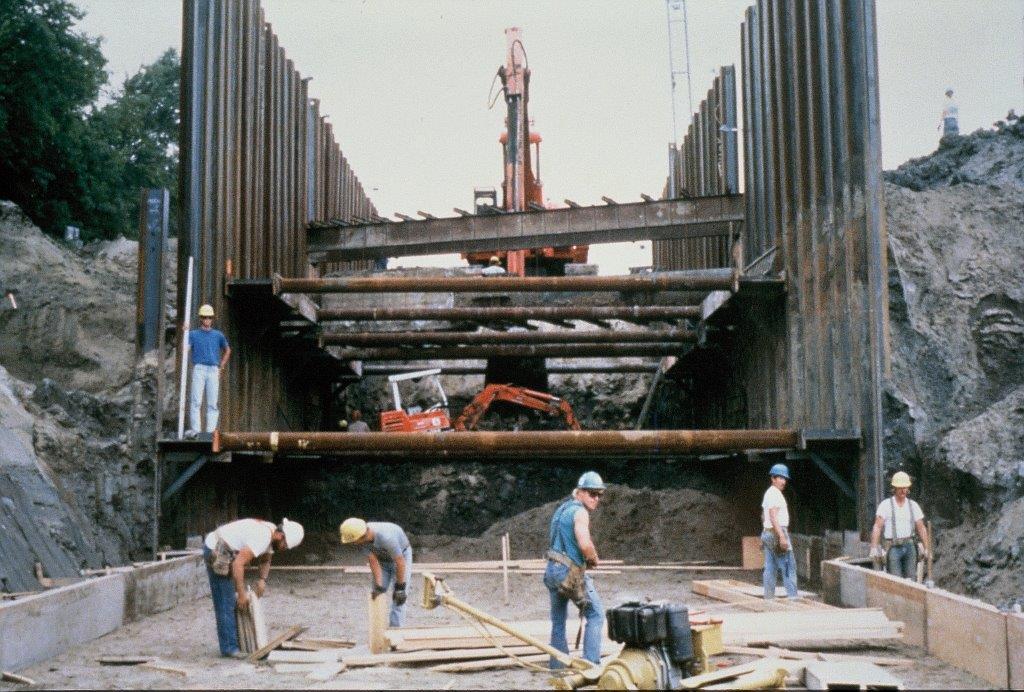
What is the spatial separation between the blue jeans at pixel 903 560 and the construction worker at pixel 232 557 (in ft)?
22.4

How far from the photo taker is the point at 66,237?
3959 centimetres

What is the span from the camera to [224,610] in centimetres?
1081

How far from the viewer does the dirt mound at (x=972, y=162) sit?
98.7 ft

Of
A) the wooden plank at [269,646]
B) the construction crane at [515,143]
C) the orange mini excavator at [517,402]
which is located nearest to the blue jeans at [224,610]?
the wooden plank at [269,646]

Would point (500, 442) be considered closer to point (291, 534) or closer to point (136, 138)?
point (291, 534)

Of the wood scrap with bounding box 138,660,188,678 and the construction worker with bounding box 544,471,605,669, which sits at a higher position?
the construction worker with bounding box 544,471,605,669

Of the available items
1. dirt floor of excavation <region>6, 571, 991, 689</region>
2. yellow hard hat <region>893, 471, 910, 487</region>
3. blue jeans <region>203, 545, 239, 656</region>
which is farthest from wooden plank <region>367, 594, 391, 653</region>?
yellow hard hat <region>893, 471, 910, 487</region>

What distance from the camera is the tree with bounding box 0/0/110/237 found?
3634 centimetres

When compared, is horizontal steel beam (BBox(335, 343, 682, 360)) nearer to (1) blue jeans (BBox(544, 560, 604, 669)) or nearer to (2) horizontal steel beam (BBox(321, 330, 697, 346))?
(2) horizontal steel beam (BBox(321, 330, 697, 346))

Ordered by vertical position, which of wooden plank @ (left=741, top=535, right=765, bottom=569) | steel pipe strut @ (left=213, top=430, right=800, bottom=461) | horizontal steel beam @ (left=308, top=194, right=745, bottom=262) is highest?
horizontal steel beam @ (left=308, top=194, right=745, bottom=262)

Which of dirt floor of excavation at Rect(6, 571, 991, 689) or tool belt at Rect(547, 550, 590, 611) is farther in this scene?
dirt floor of excavation at Rect(6, 571, 991, 689)

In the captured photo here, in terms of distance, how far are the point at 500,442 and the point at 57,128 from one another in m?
25.5

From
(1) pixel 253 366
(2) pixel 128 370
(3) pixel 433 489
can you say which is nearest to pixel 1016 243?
(3) pixel 433 489

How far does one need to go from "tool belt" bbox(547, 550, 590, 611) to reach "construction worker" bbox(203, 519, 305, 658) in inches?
115
